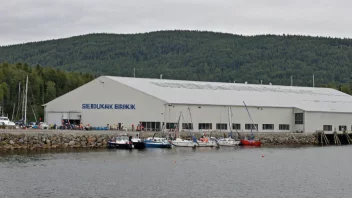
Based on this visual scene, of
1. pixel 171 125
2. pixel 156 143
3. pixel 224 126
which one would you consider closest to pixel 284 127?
pixel 224 126

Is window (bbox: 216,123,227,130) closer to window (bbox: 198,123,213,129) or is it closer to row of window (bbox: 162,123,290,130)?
row of window (bbox: 162,123,290,130)

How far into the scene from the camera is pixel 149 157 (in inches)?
2704

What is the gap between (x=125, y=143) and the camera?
3088 inches

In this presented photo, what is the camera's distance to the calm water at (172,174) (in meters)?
46.7

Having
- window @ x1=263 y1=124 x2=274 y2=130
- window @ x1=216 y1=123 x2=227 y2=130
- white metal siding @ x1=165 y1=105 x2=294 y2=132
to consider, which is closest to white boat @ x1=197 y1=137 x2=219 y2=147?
white metal siding @ x1=165 y1=105 x2=294 y2=132

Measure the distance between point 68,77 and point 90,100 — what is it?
153 ft

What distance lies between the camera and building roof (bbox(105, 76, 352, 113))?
93562 millimetres

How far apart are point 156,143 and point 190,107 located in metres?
11.3

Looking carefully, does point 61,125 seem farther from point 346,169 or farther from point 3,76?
point 346,169

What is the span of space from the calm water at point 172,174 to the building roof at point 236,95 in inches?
707

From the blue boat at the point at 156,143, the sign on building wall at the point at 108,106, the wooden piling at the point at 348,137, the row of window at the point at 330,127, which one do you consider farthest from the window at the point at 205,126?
the wooden piling at the point at 348,137

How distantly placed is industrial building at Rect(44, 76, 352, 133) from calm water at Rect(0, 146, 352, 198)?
1360 centimetres

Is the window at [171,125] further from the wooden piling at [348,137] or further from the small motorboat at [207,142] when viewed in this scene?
the wooden piling at [348,137]

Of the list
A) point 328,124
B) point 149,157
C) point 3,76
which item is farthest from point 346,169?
point 3,76
